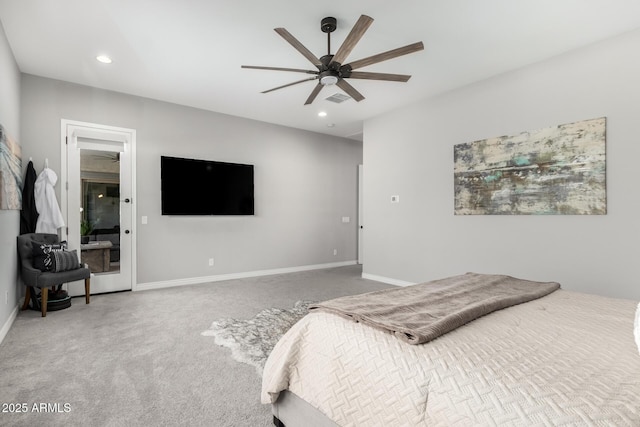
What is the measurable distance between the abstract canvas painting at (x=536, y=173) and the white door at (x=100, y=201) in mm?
4668

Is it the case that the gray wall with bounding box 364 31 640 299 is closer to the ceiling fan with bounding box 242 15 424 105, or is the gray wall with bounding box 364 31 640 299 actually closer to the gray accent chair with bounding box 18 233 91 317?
the ceiling fan with bounding box 242 15 424 105

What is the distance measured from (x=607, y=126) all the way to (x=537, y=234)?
124 cm

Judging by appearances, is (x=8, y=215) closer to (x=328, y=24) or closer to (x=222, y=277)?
(x=222, y=277)

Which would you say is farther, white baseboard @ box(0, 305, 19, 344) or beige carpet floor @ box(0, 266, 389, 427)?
white baseboard @ box(0, 305, 19, 344)

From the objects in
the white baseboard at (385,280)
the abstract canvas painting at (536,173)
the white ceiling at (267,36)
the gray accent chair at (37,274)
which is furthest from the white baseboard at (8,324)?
the abstract canvas painting at (536,173)

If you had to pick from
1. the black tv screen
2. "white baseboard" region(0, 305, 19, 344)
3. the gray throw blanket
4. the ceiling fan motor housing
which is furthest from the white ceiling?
"white baseboard" region(0, 305, 19, 344)

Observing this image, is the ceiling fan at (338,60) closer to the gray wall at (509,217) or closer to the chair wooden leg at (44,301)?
the gray wall at (509,217)

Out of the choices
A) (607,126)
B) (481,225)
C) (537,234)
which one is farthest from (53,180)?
(607,126)

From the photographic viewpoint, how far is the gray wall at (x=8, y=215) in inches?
115

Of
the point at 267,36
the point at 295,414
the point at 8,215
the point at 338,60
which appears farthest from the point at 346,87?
the point at 8,215

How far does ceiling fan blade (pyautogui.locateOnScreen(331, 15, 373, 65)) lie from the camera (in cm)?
223

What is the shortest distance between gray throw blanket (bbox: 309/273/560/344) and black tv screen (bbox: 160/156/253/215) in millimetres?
3981

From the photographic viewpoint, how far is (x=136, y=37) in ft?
10.3

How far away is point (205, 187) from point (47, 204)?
1.99 meters
